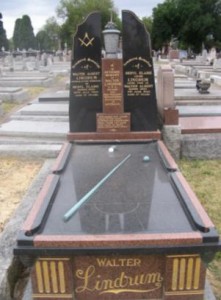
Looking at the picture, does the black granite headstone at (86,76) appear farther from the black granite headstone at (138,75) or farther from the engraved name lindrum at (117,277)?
the engraved name lindrum at (117,277)

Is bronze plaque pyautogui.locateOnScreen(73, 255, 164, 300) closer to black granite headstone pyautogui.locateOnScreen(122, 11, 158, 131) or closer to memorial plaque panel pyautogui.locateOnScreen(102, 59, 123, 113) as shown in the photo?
black granite headstone pyautogui.locateOnScreen(122, 11, 158, 131)

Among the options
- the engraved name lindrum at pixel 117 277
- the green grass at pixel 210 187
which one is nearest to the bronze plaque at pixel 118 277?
the engraved name lindrum at pixel 117 277

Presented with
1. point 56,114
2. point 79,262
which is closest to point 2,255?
point 79,262

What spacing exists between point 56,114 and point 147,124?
3.68m

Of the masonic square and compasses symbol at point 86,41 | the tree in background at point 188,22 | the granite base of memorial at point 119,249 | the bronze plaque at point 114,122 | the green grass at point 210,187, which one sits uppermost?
the tree in background at point 188,22

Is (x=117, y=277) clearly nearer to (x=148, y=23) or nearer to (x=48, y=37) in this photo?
(x=148, y=23)

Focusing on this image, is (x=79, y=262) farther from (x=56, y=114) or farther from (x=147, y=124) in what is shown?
(x=56, y=114)

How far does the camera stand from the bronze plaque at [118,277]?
8.32ft

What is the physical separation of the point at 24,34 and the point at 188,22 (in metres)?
48.8

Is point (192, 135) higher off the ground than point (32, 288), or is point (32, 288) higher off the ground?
point (192, 135)

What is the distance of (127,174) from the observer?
12.3ft

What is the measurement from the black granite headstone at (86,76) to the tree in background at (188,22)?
159 ft

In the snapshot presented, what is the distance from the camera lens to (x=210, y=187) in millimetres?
5098

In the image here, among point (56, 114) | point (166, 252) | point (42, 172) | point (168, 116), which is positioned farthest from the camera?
point (56, 114)
